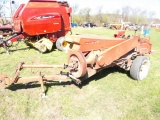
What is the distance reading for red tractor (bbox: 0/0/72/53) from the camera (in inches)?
300

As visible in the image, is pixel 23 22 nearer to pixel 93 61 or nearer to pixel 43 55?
pixel 43 55

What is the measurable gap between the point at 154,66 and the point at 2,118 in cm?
A: 536

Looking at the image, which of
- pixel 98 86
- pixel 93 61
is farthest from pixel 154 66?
pixel 93 61

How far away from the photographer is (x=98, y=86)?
4.71 m

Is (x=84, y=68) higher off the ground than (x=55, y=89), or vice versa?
(x=84, y=68)

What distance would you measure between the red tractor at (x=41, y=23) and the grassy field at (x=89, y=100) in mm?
2900

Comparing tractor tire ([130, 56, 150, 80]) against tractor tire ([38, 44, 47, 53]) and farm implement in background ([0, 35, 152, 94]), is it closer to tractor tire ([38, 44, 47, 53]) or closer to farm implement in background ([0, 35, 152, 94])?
farm implement in background ([0, 35, 152, 94])

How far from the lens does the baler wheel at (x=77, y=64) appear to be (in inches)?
159

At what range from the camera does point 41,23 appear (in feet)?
26.1

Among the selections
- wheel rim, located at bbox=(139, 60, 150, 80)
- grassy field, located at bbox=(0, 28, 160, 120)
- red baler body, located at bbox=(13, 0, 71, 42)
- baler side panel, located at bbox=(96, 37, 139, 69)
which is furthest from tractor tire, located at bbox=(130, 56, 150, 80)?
red baler body, located at bbox=(13, 0, 71, 42)

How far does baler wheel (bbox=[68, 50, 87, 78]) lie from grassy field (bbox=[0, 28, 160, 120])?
0.49 meters

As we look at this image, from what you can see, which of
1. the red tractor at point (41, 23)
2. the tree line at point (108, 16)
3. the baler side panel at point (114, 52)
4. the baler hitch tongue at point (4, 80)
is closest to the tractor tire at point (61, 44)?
the red tractor at point (41, 23)

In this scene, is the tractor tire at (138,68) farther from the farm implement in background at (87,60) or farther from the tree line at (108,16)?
the tree line at (108,16)

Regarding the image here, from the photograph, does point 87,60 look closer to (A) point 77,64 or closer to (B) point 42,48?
(A) point 77,64
